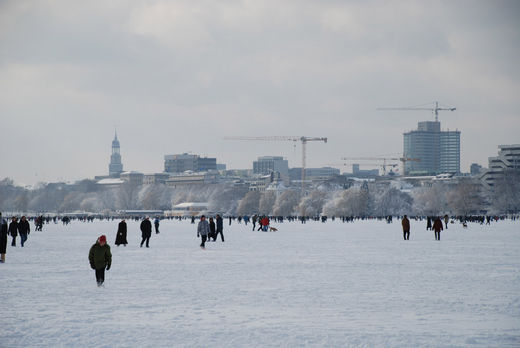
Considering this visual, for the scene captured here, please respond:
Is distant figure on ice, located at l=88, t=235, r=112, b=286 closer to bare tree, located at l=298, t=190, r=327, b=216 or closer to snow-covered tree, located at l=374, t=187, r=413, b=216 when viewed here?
bare tree, located at l=298, t=190, r=327, b=216

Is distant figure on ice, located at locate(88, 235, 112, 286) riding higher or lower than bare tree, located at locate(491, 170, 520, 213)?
lower

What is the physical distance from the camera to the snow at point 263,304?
12219 millimetres

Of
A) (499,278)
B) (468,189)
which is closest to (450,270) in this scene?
(499,278)

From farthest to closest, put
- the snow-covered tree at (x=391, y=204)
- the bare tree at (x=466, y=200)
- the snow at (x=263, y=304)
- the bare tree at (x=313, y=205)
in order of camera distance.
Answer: the bare tree at (x=313, y=205), the snow-covered tree at (x=391, y=204), the bare tree at (x=466, y=200), the snow at (x=263, y=304)

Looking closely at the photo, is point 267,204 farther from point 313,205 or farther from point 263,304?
point 263,304

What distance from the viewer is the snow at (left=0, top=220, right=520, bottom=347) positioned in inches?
481

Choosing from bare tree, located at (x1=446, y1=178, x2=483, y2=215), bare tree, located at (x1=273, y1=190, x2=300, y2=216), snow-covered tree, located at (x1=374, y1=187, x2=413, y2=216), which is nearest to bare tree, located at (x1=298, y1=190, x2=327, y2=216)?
bare tree, located at (x1=273, y1=190, x2=300, y2=216)

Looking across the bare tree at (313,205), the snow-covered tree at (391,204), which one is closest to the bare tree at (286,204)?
the bare tree at (313,205)

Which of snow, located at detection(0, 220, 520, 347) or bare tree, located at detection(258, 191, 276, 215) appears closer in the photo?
snow, located at detection(0, 220, 520, 347)

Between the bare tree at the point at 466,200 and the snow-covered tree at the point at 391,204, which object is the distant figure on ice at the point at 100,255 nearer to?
the bare tree at the point at 466,200

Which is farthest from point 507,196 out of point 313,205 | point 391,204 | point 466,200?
point 313,205

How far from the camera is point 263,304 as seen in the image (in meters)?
15.6

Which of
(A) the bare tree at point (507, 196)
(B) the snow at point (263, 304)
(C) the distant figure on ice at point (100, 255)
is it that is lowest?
(B) the snow at point (263, 304)

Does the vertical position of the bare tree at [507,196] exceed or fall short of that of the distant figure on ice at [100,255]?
it exceeds it
